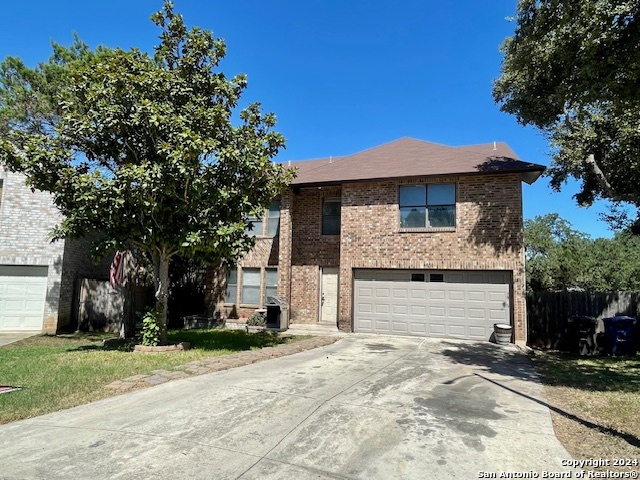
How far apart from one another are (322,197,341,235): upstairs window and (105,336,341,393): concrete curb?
5585mm

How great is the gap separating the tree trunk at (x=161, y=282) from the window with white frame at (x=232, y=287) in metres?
6.80

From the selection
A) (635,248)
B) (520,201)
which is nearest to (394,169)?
(520,201)

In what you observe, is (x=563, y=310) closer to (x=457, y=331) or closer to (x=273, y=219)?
(x=457, y=331)

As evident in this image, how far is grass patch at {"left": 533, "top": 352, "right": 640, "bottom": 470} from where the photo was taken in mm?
4391

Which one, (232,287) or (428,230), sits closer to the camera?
(428,230)

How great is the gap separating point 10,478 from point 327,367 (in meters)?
5.65

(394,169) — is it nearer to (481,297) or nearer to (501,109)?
(501,109)

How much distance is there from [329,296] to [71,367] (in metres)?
9.58

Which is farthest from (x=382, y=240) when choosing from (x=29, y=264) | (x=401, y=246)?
(x=29, y=264)

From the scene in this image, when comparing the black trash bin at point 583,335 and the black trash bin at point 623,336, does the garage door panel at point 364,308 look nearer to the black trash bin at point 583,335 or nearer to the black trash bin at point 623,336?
the black trash bin at point 583,335

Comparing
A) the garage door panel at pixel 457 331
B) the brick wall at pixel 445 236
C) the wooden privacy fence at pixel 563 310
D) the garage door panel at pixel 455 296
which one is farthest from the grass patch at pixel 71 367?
the wooden privacy fence at pixel 563 310

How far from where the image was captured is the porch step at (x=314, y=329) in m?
14.2

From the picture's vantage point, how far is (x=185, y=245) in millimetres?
8961

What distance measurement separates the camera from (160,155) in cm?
912
